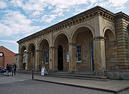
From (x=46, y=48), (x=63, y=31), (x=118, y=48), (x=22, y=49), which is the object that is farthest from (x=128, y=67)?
(x=22, y=49)

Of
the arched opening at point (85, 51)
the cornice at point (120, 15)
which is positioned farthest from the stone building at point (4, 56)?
the cornice at point (120, 15)

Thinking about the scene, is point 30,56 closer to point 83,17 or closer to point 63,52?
point 63,52

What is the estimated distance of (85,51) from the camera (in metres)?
14.5

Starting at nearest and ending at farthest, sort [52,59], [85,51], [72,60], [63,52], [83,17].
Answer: [83,17]
[72,60]
[85,51]
[52,59]
[63,52]

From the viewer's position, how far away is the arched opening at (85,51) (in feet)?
45.7

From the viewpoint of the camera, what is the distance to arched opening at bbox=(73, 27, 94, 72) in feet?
Answer: 45.7

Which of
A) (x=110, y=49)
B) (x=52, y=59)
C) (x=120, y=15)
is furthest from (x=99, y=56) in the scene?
(x=52, y=59)

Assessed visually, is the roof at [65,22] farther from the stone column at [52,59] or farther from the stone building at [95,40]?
the stone column at [52,59]

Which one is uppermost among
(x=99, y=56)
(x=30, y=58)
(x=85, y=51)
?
(x=85, y=51)

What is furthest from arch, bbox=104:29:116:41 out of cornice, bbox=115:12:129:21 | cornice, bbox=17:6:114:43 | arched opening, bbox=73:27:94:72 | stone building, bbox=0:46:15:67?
stone building, bbox=0:46:15:67

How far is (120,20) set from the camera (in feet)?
40.8

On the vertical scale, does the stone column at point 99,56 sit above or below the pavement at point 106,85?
above

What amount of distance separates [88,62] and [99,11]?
5.62 m

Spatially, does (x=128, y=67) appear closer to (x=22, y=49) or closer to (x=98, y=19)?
(x=98, y=19)
